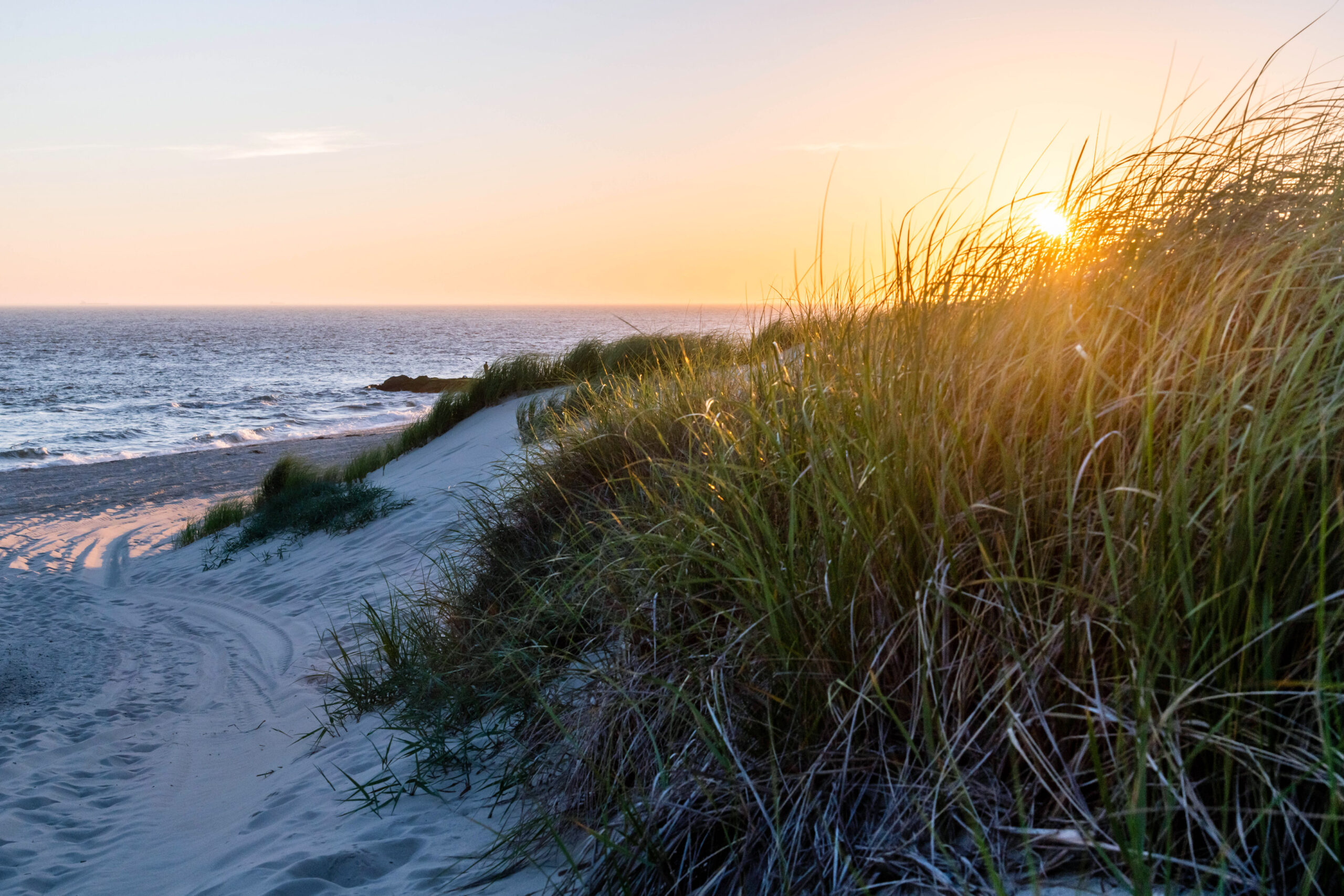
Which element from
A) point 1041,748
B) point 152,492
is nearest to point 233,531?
point 152,492

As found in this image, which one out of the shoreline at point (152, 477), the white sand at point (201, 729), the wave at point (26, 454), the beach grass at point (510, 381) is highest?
the beach grass at point (510, 381)

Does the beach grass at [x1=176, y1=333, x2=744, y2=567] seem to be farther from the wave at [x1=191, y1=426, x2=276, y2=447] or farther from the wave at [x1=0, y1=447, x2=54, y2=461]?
the wave at [x1=191, y1=426, x2=276, y2=447]

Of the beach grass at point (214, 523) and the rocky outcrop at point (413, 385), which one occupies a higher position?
the rocky outcrop at point (413, 385)

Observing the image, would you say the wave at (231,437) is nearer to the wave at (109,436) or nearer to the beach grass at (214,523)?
the wave at (109,436)

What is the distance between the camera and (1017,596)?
1644 millimetres

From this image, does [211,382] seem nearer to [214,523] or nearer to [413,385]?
[413,385]

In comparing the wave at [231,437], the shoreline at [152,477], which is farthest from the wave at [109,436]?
the shoreline at [152,477]

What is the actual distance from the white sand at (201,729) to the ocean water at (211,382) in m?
2.23

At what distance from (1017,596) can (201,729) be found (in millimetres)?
4802

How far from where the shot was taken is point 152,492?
47.0 feet

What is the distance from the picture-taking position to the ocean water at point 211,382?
69.3 ft

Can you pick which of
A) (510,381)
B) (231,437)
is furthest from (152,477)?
(510,381)

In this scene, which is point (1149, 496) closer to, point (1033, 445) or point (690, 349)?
point (1033, 445)

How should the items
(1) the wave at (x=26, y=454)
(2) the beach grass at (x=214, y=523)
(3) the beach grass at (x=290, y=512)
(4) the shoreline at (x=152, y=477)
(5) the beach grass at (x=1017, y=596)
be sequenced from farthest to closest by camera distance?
(1) the wave at (x=26, y=454)
(4) the shoreline at (x=152, y=477)
(2) the beach grass at (x=214, y=523)
(3) the beach grass at (x=290, y=512)
(5) the beach grass at (x=1017, y=596)
